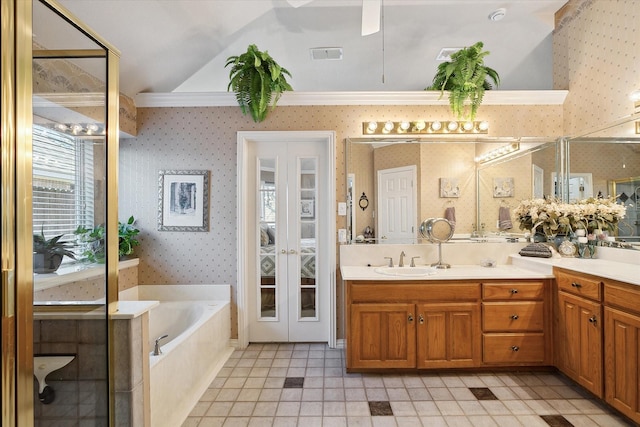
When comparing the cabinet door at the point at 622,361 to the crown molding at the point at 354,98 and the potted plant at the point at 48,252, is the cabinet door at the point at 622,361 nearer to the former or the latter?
the crown molding at the point at 354,98

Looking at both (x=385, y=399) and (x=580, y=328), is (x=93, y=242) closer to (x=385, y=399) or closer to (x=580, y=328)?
(x=385, y=399)

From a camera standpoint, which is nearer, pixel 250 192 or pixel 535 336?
pixel 535 336

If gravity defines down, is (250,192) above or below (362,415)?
above

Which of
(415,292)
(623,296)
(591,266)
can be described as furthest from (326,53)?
(623,296)

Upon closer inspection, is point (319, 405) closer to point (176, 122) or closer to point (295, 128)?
point (295, 128)

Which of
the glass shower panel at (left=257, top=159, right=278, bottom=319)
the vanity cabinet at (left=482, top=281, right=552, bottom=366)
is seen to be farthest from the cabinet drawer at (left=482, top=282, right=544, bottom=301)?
the glass shower panel at (left=257, top=159, right=278, bottom=319)

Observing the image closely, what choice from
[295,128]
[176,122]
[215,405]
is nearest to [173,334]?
[215,405]

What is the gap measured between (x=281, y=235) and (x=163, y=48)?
1921 millimetres

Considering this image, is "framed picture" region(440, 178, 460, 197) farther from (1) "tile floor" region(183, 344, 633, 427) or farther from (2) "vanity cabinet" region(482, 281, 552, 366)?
(1) "tile floor" region(183, 344, 633, 427)

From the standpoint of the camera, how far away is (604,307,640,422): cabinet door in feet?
5.82

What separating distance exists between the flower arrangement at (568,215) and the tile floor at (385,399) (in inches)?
47.6

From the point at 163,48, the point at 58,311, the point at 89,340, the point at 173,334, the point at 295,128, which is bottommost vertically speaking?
the point at 173,334

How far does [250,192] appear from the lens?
10.4 ft

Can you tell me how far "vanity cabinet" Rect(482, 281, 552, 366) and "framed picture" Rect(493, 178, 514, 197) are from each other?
2.99 ft
